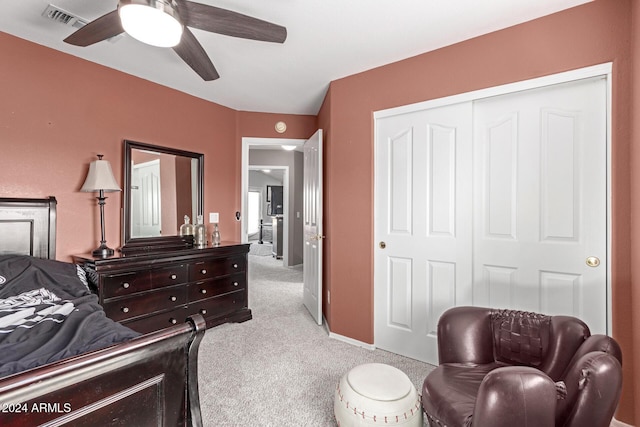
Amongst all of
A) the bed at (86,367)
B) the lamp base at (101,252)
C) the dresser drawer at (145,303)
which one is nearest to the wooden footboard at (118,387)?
the bed at (86,367)

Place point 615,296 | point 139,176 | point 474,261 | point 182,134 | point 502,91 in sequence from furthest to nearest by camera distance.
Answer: point 182,134, point 139,176, point 474,261, point 502,91, point 615,296

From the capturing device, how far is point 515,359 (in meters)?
1.56

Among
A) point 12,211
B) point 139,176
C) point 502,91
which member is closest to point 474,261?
point 502,91

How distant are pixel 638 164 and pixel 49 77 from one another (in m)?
3.95

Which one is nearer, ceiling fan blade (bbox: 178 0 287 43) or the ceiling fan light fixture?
the ceiling fan light fixture

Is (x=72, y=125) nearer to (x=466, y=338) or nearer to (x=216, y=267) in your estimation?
(x=216, y=267)

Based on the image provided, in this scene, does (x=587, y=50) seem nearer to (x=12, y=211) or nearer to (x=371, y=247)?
(x=371, y=247)

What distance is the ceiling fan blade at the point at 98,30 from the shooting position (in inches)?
62.2

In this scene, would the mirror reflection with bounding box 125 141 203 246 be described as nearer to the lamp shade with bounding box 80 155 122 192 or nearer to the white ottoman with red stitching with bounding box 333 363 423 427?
the lamp shade with bounding box 80 155 122 192

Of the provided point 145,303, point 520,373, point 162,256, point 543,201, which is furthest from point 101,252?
point 543,201

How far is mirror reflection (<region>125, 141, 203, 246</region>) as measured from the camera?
286 cm

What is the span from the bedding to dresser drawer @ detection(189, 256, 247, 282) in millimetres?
968

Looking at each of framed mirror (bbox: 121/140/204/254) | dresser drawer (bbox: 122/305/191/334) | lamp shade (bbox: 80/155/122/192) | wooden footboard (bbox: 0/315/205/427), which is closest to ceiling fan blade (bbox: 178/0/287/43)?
wooden footboard (bbox: 0/315/205/427)

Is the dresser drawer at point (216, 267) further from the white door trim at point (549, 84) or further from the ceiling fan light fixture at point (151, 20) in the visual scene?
the white door trim at point (549, 84)
